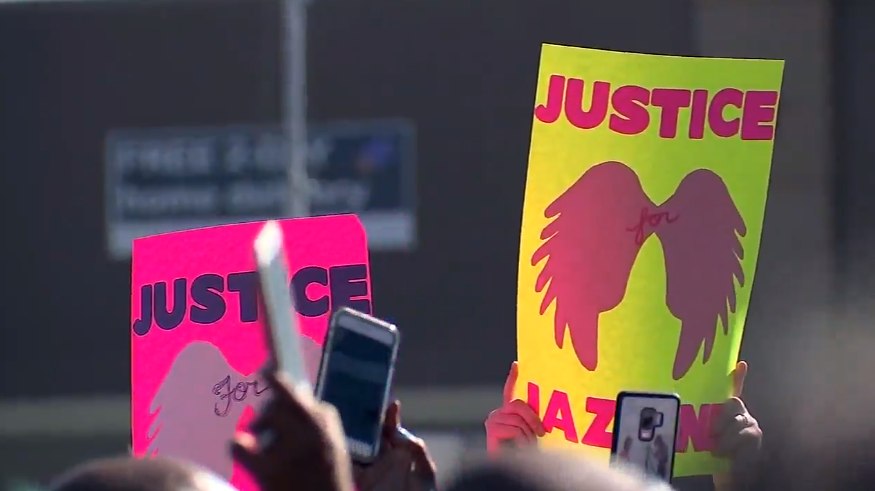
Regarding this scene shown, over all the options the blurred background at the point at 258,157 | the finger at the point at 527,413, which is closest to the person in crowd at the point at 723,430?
the finger at the point at 527,413

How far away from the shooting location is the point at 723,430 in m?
2.11

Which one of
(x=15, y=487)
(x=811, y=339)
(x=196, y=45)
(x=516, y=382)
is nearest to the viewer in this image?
(x=15, y=487)

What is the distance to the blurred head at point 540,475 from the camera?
1.15m

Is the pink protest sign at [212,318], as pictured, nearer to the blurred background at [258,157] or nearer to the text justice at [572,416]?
the text justice at [572,416]

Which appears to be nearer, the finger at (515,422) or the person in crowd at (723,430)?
the person in crowd at (723,430)

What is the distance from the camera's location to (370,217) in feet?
38.5

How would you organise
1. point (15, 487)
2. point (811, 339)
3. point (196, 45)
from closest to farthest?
point (15, 487), point (811, 339), point (196, 45)

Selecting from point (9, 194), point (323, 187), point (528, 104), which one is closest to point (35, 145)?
point (9, 194)

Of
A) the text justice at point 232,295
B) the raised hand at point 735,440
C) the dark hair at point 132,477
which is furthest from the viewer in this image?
the text justice at point 232,295

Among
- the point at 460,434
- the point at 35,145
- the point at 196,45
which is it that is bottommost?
the point at 460,434

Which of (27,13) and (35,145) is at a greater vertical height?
(27,13)

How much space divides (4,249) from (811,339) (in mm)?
6610

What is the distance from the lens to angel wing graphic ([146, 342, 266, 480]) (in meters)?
2.25

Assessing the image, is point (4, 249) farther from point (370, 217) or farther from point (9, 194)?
point (370, 217)
